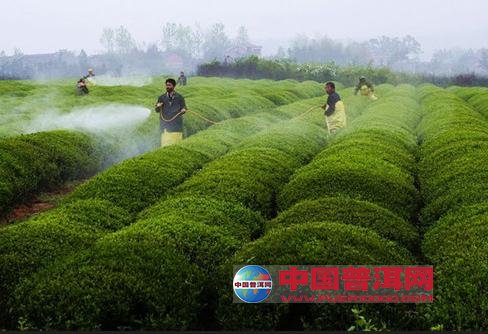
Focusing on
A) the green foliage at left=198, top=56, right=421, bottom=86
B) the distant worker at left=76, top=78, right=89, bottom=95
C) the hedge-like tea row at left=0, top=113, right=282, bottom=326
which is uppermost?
the distant worker at left=76, top=78, right=89, bottom=95

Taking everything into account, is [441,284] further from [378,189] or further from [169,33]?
[169,33]

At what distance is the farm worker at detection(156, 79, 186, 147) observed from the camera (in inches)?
663

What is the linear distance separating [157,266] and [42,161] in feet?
30.3

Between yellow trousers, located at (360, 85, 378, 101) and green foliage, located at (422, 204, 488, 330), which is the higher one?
green foliage, located at (422, 204, 488, 330)

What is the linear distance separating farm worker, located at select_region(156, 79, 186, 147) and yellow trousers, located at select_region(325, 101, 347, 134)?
491 cm

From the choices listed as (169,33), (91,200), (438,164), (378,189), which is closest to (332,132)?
(438,164)

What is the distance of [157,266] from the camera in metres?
7.02

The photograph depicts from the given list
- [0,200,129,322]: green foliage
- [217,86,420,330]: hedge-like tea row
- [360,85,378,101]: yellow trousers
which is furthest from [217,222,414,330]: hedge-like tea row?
[360,85,378,101]: yellow trousers

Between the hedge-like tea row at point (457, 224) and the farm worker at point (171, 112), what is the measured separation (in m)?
6.66

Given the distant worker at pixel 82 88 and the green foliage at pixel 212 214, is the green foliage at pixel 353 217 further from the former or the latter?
the distant worker at pixel 82 88

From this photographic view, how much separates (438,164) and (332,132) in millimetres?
6682

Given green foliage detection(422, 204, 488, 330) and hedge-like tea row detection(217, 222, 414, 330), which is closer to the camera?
green foliage detection(422, 204, 488, 330)

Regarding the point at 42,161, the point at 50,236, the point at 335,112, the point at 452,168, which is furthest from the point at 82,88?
the point at 50,236

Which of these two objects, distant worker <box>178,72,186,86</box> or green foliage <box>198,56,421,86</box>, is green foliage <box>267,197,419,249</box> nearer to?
distant worker <box>178,72,186,86</box>
